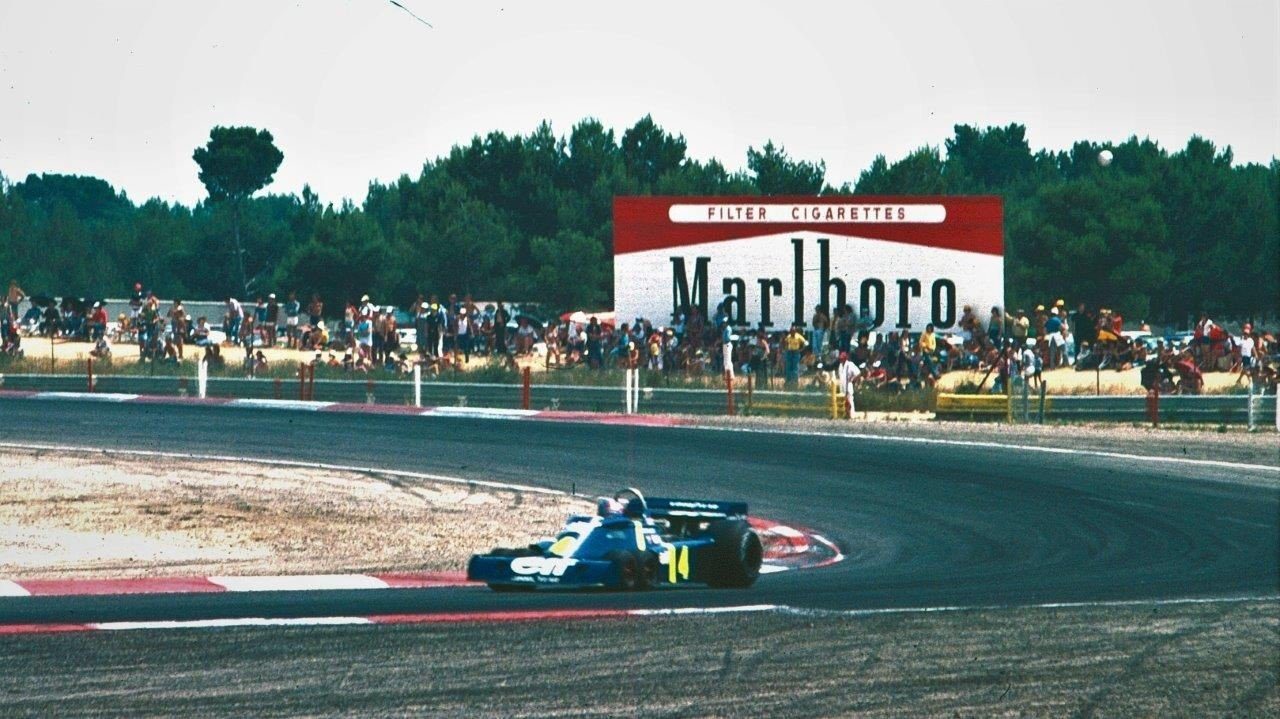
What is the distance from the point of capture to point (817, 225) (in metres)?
36.6

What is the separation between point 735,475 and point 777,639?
10.9m

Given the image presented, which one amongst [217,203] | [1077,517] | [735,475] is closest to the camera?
[1077,517]

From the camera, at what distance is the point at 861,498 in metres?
18.3

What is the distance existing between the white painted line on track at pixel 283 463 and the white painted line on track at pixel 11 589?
7.67 metres

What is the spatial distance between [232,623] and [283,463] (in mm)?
11819

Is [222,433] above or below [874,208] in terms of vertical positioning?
below

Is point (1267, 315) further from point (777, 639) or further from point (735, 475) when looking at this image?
point (777, 639)

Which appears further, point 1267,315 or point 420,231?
point 420,231

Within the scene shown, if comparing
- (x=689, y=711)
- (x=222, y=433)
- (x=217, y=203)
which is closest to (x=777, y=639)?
(x=689, y=711)

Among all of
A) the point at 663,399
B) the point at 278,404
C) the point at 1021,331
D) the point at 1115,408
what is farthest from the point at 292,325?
the point at 1115,408

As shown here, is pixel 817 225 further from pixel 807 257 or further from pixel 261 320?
pixel 261 320

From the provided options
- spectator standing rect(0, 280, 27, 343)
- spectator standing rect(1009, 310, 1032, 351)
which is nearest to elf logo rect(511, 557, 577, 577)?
spectator standing rect(1009, 310, 1032, 351)

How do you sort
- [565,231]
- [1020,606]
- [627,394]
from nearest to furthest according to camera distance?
1. [1020,606]
2. [627,394]
3. [565,231]

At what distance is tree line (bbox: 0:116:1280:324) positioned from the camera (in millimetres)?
53875
